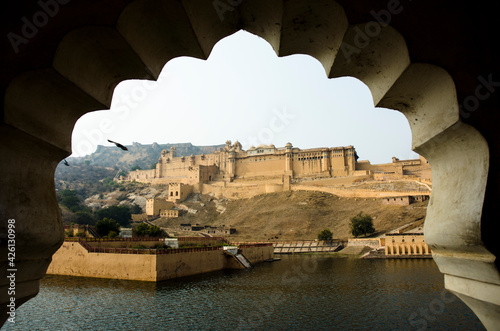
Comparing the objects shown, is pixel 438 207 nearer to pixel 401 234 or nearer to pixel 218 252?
pixel 218 252

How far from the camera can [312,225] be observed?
5644 centimetres

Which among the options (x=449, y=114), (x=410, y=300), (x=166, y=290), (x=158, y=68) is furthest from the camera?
(x=166, y=290)

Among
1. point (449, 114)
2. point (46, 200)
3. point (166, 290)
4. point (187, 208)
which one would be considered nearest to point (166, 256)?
point (166, 290)

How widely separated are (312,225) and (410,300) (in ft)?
133

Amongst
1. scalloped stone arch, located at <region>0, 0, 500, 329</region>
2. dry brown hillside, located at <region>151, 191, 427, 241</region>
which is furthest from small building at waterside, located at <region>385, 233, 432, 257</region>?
scalloped stone arch, located at <region>0, 0, 500, 329</region>

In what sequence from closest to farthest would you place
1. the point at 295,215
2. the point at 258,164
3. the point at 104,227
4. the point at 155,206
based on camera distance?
1. the point at 104,227
2. the point at 295,215
3. the point at 155,206
4. the point at 258,164

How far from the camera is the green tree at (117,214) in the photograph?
217 ft

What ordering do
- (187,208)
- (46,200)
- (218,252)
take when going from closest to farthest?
(46,200) < (218,252) < (187,208)

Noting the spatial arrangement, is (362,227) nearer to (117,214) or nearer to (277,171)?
(277,171)

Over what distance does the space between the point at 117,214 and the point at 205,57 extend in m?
70.0

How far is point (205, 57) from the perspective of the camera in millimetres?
3049

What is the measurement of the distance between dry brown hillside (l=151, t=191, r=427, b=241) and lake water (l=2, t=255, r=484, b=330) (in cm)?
3101

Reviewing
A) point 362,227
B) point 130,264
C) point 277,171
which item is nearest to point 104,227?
point 130,264

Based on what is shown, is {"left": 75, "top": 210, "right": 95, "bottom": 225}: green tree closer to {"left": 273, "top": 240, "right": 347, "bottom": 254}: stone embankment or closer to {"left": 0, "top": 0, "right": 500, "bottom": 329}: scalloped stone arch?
{"left": 273, "top": 240, "right": 347, "bottom": 254}: stone embankment
